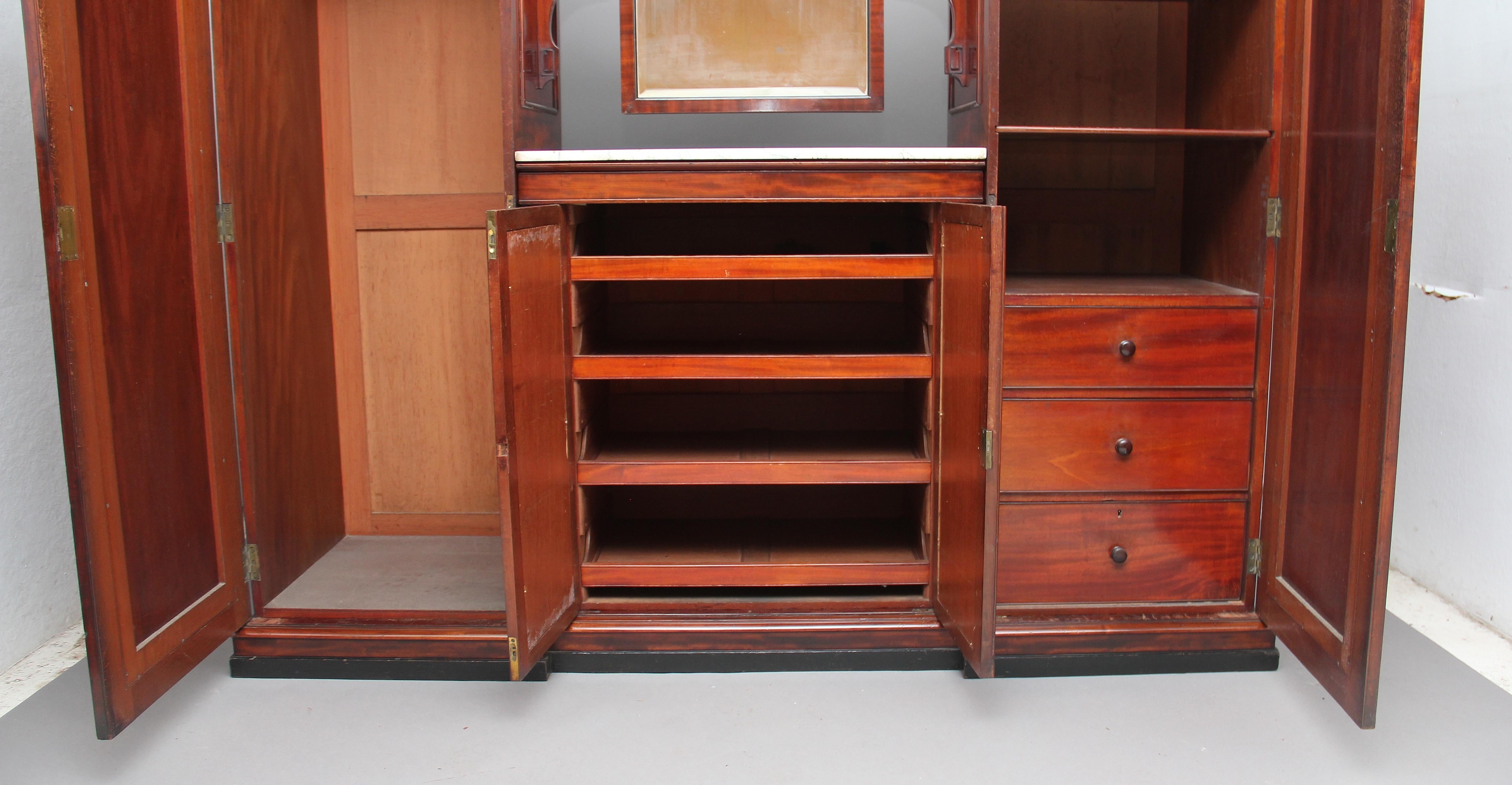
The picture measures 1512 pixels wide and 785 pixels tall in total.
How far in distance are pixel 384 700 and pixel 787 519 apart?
48.9 inches

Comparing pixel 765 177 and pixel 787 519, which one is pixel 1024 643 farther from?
pixel 765 177

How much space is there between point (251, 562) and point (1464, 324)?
3.21 m

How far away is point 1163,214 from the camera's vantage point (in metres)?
3.08

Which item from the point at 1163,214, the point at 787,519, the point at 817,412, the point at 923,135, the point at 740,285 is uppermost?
the point at 923,135

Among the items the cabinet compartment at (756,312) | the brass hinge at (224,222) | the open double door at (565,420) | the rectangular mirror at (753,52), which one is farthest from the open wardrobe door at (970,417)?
the brass hinge at (224,222)

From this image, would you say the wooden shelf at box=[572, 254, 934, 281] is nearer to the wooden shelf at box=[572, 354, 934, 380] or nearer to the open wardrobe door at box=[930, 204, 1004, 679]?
the open wardrobe door at box=[930, 204, 1004, 679]

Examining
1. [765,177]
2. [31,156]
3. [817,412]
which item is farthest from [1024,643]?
[31,156]

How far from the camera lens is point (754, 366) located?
255 cm

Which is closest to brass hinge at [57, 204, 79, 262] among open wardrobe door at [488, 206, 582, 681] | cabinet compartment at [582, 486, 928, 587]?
open wardrobe door at [488, 206, 582, 681]

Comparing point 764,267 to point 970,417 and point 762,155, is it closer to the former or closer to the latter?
point 762,155

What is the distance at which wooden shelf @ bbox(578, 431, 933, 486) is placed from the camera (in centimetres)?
261

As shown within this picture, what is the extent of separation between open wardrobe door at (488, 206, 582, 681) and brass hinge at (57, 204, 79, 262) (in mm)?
722

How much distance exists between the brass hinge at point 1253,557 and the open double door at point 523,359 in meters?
0.04

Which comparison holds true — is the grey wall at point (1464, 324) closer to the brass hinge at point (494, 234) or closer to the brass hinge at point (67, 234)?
the brass hinge at point (494, 234)
